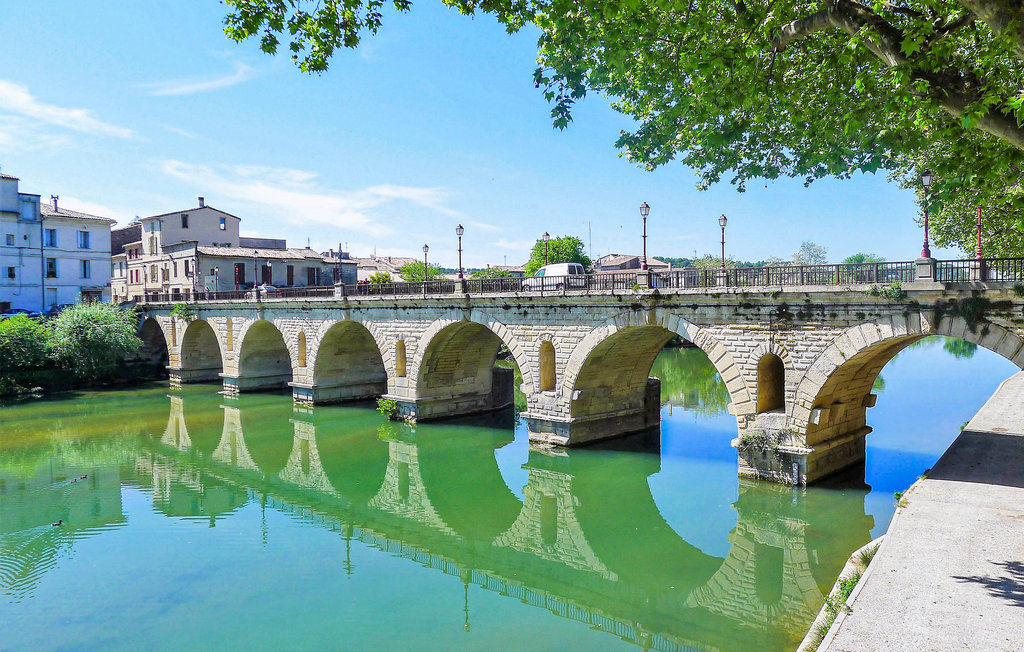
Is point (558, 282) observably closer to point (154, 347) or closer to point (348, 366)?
point (348, 366)

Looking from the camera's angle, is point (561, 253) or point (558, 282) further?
point (561, 253)

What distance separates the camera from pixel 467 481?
67.7ft

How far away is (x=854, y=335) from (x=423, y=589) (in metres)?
11.2

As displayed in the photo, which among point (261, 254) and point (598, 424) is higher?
point (261, 254)

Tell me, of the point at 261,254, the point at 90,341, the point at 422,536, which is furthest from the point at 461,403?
the point at 261,254

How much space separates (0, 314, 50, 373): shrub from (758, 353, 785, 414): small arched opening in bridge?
3832 cm

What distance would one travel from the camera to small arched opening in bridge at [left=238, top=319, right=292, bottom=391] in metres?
36.6

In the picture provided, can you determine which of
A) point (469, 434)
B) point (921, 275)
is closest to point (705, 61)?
point (921, 275)

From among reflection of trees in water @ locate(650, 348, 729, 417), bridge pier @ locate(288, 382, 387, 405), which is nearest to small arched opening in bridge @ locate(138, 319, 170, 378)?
bridge pier @ locate(288, 382, 387, 405)

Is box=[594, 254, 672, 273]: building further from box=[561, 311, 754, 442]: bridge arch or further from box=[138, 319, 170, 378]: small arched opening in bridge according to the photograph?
box=[561, 311, 754, 442]: bridge arch

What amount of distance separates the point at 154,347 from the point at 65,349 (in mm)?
8308

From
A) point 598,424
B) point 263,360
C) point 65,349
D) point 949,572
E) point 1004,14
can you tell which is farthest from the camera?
point 65,349

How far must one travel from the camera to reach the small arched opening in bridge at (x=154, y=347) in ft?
149

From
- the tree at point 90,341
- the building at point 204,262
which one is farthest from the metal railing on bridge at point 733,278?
the building at point 204,262
